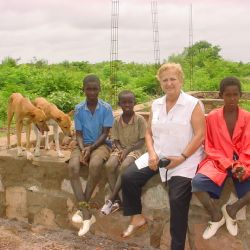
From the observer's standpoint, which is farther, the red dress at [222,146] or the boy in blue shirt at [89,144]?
the boy in blue shirt at [89,144]

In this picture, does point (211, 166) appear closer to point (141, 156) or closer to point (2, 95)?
point (141, 156)

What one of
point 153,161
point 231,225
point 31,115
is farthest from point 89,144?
point 231,225

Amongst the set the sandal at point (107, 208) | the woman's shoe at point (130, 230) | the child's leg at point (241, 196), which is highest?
the child's leg at point (241, 196)

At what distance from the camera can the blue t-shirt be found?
4.25 m

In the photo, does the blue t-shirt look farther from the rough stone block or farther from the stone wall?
the rough stone block

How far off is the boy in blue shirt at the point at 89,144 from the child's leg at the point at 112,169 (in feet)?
0.29

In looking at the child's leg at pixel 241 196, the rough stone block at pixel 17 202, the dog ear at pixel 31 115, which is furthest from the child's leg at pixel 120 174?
the rough stone block at pixel 17 202

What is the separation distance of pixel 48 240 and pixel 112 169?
92cm

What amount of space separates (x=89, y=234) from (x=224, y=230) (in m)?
1.32

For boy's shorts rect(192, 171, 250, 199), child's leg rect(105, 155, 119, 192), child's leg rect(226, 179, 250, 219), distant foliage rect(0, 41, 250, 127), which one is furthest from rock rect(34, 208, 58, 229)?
distant foliage rect(0, 41, 250, 127)

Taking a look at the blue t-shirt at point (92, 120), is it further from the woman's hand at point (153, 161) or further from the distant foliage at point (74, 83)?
the distant foliage at point (74, 83)

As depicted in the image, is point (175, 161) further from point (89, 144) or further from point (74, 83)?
point (74, 83)

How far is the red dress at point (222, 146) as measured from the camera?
3367mm

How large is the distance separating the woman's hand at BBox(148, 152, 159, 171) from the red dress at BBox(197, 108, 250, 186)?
→ 355 millimetres
